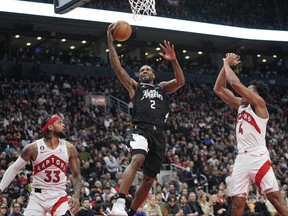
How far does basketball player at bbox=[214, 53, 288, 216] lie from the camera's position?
7512 millimetres

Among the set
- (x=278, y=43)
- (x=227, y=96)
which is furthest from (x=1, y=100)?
(x=278, y=43)

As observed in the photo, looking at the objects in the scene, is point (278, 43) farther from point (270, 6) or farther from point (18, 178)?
point (18, 178)

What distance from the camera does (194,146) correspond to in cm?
2319

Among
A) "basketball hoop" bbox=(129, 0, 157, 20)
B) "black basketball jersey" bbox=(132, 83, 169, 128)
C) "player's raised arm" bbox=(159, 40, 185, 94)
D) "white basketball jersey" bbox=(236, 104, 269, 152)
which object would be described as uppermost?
"basketball hoop" bbox=(129, 0, 157, 20)

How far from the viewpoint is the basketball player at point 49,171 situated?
7137mm

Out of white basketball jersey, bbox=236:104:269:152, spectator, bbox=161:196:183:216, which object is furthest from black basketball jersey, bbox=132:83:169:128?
spectator, bbox=161:196:183:216

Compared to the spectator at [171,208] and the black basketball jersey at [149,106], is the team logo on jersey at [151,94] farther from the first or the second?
the spectator at [171,208]

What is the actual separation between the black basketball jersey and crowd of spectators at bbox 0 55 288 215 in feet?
18.5

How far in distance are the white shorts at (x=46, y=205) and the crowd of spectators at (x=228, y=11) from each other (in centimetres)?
2326

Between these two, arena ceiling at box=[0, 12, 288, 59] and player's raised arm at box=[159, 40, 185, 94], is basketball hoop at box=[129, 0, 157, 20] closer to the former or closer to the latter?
player's raised arm at box=[159, 40, 185, 94]

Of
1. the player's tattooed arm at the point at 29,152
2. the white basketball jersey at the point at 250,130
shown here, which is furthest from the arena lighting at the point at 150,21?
the player's tattooed arm at the point at 29,152

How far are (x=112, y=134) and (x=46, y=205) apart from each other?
15.8 m

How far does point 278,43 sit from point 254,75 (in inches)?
104

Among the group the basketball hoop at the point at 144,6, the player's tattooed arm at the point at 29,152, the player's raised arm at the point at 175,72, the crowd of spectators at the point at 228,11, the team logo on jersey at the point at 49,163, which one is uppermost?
the crowd of spectators at the point at 228,11
